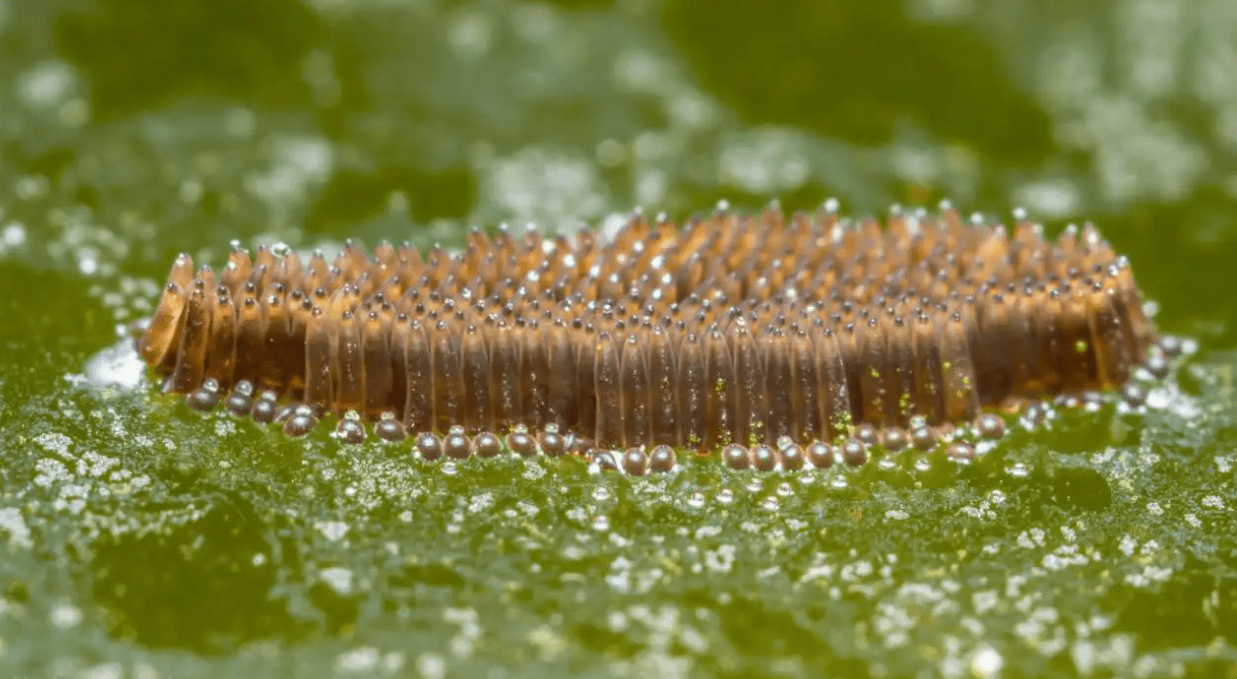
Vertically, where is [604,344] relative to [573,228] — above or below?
below

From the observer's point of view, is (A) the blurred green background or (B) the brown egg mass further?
(B) the brown egg mass

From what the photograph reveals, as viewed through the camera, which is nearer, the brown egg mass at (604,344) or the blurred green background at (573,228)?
the blurred green background at (573,228)

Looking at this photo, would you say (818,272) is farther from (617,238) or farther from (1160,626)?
(1160,626)

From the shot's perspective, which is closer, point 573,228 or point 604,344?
point 604,344
